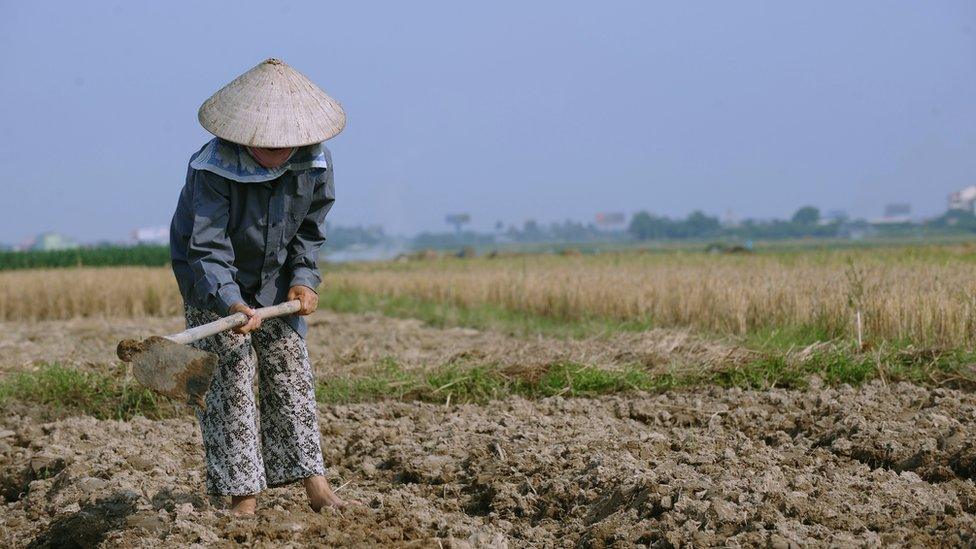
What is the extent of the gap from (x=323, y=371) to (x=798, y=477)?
168 inches

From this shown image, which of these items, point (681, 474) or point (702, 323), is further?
point (702, 323)

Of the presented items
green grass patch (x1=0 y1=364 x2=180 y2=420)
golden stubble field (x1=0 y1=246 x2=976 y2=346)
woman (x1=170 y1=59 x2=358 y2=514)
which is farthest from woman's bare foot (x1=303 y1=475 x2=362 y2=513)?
golden stubble field (x1=0 y1=246 x2=976 y2=346)

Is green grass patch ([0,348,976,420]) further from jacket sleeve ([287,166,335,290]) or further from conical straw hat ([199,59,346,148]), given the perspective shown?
conical straw hat ([199,59,346,148])

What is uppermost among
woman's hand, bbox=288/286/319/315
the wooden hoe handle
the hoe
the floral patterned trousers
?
woman's hand, bbox=288/286/319/315

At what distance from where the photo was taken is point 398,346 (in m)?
9.77

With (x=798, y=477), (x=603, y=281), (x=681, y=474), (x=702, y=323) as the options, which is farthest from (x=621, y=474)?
(x=603, y=281)

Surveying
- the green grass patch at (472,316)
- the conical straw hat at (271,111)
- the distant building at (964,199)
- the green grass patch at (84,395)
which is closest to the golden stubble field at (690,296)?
the green grass patch at (472,316)

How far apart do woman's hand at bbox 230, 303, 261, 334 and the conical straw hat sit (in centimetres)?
57

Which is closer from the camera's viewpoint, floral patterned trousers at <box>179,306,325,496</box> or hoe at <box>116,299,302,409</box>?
hoe at <box>116,299,302,409</box>

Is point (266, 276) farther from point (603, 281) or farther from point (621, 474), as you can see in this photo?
point (603, 281)

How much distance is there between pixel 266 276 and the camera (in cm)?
384

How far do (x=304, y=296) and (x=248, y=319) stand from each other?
36 cm

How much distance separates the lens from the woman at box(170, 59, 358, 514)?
3621 millimetres

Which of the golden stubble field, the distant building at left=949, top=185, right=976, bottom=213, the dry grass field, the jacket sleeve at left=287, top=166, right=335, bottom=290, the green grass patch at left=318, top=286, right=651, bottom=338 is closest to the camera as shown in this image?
the dry grass field
